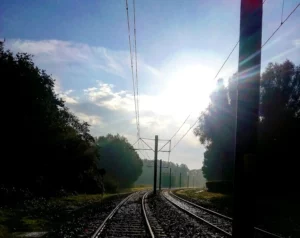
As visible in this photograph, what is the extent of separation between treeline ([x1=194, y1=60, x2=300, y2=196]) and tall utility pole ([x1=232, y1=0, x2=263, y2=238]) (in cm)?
3328

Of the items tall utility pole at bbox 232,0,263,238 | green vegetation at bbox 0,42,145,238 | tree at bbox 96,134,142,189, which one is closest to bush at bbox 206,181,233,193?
green vegetation at bbox 0,42,145,238

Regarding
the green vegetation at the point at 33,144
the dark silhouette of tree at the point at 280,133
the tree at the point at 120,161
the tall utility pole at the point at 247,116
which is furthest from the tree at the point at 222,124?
the tree at the point at 120,161

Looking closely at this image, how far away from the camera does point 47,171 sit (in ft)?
138

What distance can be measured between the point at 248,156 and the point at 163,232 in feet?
25.8

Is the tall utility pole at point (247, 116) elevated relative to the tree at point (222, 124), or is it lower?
lower

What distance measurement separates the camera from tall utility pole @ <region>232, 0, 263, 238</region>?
788 cm

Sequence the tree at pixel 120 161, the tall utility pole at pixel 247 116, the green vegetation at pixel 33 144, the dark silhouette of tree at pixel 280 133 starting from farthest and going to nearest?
the tree at pixel 120 161 → the dark silhouette of tree at pixel 280 133 → the green vegetation at pixel 33 144 → the tall utility pole at pixel 247 116

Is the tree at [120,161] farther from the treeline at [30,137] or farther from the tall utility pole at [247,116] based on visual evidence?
the tall utility pole at [247,116]

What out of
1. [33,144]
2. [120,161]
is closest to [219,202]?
[33,144]

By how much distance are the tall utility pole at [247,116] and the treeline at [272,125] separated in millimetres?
33280

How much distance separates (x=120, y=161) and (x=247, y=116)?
112190 mm

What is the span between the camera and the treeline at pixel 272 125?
138ft

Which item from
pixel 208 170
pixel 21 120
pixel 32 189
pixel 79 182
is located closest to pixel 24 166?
pixel 32 189

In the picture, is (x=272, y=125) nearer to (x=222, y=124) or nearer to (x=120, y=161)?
(x=222, y=124)
